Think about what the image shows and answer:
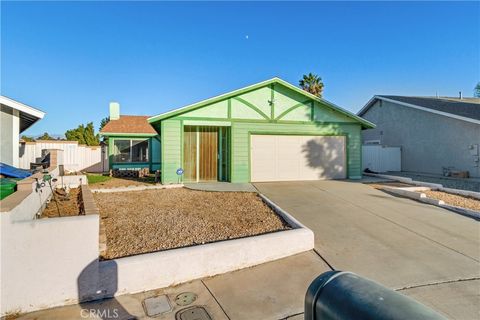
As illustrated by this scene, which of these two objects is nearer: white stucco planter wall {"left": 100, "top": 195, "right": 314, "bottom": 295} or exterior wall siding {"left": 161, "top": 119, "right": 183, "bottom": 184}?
white stucco planter wall {"left": 100, "top": 195, "right": 314, "bottom": 295}

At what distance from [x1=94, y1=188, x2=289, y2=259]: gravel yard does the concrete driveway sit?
1136 mm

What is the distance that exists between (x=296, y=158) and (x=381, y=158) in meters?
8.59

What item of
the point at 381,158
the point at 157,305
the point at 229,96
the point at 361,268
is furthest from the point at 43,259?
the point at 381,158

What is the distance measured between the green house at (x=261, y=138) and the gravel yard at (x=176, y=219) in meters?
3.05

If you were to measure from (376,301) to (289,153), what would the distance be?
1142cm

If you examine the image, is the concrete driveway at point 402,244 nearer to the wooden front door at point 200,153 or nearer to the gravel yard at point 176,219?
the gravel yard at point 176,219

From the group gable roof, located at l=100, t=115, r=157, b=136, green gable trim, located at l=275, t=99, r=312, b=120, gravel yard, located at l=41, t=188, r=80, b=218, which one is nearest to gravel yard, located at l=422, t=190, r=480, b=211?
green gable trim, located at l=275, t=99, r=312, b=120

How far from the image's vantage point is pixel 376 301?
1556 millimetres

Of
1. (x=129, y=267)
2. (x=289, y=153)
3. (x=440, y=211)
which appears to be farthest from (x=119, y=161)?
(x=440, y=211)

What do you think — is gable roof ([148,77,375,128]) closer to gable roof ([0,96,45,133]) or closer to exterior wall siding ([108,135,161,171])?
gable roof ([0,96,45,133])

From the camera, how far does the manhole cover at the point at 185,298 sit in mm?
3541

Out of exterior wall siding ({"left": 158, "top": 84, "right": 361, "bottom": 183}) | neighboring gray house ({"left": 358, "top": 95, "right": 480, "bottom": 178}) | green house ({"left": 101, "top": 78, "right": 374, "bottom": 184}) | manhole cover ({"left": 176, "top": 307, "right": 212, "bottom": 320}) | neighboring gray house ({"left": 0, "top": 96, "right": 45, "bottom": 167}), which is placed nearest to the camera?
manhole cover ({"left": 176, "top": 307, "right": 212, "bottom": 320})

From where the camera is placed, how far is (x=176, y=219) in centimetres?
612

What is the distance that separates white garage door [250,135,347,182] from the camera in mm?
12445
